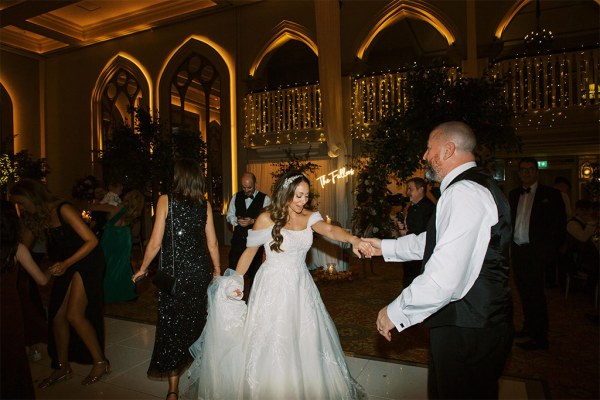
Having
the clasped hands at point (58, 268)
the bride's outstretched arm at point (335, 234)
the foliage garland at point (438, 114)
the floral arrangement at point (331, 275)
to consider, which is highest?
the foliage garland at point (438, 114)

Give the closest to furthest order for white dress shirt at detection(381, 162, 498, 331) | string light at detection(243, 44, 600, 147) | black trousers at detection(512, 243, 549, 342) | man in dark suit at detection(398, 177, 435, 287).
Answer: white dress shirt at detection(381, 162, 498, 331)
black trousers at detection(512, 243, 549, 342)
man in dark suit at detection(398, 177, 435, 287)
string light at detection(243, 44, 600, 147)

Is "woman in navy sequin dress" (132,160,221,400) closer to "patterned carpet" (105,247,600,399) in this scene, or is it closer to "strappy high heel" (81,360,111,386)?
"strappy high heel" (81,360,111,386)

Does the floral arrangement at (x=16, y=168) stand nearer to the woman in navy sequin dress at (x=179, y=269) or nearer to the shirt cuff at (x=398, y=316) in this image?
the woman in navy sequin dress at (x=179, y=269)

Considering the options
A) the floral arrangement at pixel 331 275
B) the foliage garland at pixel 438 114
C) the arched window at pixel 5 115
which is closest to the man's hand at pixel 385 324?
the foliage garland at pixel 438 114

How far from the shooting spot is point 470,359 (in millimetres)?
1730

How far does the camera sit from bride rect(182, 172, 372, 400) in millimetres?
2428

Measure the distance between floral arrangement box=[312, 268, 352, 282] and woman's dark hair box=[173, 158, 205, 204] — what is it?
4.28 meters

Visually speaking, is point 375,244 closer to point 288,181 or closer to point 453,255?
point 288,181

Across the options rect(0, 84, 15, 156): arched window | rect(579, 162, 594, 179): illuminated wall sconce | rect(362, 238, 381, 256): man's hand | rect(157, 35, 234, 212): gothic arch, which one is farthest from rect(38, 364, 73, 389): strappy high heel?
rect(0, 84, 15, 156): arched window

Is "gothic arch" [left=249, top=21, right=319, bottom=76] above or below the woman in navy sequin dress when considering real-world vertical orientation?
above

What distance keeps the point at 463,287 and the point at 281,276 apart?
1.31 m

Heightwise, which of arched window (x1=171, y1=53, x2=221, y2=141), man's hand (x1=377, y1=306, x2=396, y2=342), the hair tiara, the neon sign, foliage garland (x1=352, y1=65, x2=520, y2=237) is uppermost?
arched window (x1=171, y1=53, x2=221, y2=141)

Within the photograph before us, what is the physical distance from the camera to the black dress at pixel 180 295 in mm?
2762

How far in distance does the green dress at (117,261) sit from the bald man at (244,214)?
1577mm
